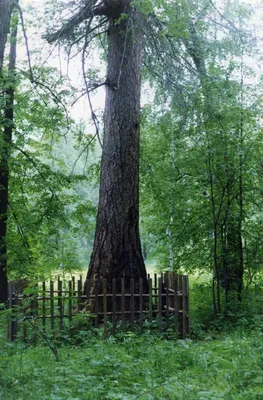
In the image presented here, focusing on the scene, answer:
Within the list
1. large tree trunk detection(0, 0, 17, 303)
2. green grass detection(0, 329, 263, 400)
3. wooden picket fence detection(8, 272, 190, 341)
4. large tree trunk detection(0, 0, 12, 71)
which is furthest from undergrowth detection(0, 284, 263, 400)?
large tree trunk detection(0, 0, 12, 71)

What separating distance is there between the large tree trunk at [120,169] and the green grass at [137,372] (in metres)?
2.39

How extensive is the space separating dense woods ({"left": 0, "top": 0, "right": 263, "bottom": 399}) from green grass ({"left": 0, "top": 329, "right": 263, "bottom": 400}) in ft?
0.33

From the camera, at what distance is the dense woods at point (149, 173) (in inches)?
340

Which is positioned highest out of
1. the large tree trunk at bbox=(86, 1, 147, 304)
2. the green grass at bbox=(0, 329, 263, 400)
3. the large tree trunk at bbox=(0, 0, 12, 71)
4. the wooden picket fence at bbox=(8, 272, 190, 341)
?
the large tree trunk at bbox=(0, 0, 12, 71)

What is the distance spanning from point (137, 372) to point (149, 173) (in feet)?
30.0

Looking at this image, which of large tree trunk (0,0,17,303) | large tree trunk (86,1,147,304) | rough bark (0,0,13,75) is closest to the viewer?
large tree trunk (86,1,147,304)

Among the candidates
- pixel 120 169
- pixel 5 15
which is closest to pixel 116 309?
pixel 120 169

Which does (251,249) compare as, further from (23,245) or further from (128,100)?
(23,245)

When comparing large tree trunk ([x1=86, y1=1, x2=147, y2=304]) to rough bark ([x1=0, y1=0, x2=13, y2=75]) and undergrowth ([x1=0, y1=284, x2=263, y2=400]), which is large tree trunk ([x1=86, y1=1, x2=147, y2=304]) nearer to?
undergrowth ([x1=0, y1=284, x2=263, y2=400])

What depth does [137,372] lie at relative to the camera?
5.62 metres

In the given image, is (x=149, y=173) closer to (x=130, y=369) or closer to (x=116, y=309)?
(x=116, y=309)

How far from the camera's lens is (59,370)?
5605mm

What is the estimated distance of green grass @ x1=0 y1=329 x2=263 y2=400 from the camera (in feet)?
15.2

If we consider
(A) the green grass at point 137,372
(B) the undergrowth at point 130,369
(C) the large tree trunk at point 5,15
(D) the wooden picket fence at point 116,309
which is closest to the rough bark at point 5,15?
(C) the large tree trunk at point 5,15
